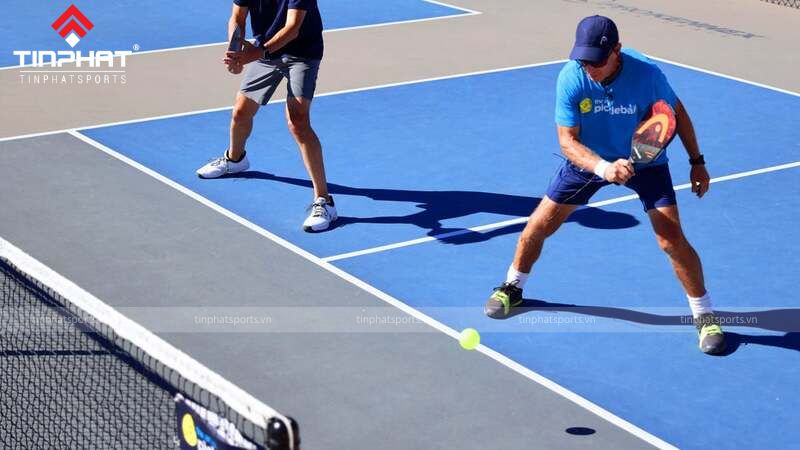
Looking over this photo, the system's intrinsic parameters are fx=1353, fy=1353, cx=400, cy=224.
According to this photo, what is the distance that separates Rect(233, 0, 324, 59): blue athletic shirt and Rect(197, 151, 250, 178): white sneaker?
4.07 ft

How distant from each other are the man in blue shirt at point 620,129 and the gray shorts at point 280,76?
2.72m

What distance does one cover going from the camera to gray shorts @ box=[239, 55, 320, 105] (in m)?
10.3

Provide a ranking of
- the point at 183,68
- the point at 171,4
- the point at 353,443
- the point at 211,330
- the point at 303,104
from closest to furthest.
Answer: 1. the point at 353,443
2. the point at 211,330
3. the point at 303,104
4. the point at 183,68
5. the point at 171,4

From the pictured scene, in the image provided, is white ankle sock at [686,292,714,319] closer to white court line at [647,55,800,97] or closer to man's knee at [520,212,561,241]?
man's knee at [520,212,561,241]

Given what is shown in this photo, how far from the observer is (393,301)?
895cm

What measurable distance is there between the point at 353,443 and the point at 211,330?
5.75 ft

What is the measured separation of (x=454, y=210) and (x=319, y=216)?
1.16m

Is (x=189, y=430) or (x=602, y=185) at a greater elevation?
(x=189, y=430)

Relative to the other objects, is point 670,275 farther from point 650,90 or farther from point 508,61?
point 508,61

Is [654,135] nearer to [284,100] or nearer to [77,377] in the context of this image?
[77,377]

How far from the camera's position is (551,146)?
1234cm

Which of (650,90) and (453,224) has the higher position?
(650,90)

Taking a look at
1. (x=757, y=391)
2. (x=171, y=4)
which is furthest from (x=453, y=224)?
(x=171, y=4)

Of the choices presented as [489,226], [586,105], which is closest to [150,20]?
[489,226]
